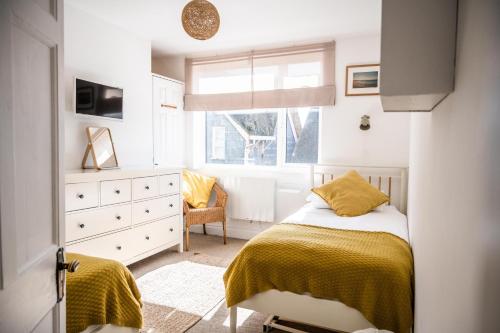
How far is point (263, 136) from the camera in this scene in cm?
457

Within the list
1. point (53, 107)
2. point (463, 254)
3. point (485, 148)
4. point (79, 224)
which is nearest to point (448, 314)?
point (463, 254)

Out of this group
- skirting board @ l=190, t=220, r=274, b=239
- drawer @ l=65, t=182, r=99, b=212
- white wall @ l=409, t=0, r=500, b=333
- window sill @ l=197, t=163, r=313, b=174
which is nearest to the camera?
white wall @ l=409, t=0, r=500, b=333

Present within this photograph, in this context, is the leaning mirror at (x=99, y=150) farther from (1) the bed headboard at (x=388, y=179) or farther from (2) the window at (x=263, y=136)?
(1) the bed headboard at (x=388, y=179)

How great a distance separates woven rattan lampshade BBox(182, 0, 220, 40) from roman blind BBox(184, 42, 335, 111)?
1869mm

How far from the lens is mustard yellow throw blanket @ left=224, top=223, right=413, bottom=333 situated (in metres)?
1.66

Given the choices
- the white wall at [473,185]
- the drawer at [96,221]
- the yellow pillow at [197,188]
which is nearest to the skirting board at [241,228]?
the yellow pillow at [197,188]

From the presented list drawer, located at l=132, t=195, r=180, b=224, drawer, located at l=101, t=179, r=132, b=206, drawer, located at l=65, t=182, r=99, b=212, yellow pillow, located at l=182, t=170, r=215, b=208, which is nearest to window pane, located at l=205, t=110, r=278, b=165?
yellow pillow, located at l=182, t=170, r=215, b=208

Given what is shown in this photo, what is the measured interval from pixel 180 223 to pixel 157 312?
1.52 m

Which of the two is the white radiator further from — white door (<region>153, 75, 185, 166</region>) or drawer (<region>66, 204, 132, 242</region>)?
drawer (<region>66, 204, 132, 242</region>)

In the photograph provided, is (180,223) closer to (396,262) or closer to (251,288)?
(251,288)

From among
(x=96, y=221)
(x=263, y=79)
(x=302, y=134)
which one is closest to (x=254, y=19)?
(x=263, y=79)

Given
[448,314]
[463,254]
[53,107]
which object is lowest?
[448,314]

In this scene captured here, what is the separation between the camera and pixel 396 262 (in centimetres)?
172

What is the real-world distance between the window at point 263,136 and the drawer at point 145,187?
1.55 metres
